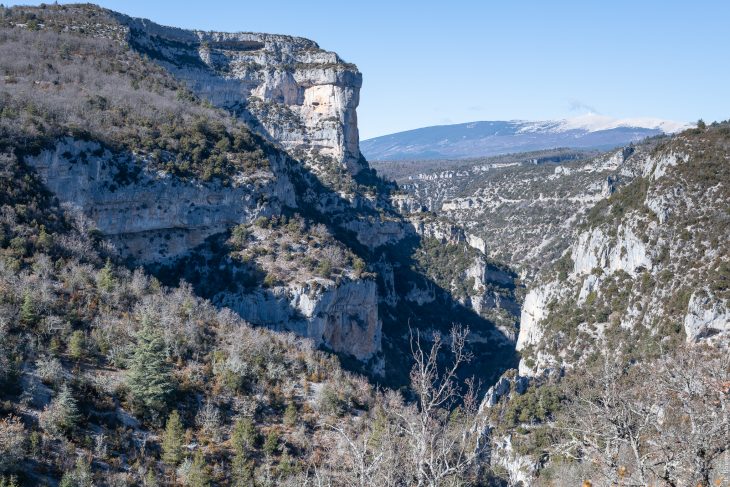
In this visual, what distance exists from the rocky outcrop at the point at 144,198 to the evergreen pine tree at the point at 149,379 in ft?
76.3

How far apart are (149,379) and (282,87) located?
6400 centimetres

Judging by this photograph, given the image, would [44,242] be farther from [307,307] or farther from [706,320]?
[706,320]

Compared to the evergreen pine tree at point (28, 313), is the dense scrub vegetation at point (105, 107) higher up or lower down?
higher up

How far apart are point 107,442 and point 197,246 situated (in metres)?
30.3

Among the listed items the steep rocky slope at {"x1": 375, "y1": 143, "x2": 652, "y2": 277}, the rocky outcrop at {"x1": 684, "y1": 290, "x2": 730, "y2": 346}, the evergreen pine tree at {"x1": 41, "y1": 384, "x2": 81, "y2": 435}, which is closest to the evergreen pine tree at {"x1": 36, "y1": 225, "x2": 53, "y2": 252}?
the evergreen pine tree at {"x1": 41, "y1": 384, "x2": 81, "y2": 435}

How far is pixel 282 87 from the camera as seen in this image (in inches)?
3132

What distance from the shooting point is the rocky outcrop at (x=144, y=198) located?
4128cm

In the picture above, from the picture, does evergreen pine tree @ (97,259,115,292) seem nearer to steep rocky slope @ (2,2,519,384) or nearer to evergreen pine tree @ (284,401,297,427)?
evergreen pine tree @ (284,401,297,427)

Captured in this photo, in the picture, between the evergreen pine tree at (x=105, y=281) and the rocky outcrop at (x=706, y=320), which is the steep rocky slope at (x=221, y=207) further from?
the rocky outcrop at (x=706, y=320)

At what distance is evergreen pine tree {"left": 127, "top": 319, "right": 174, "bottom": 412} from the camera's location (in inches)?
795

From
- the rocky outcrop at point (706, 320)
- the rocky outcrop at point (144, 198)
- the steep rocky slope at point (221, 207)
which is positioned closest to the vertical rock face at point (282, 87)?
the steep rocky slope at point (221, 207)

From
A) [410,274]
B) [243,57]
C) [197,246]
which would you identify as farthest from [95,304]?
[243,57]

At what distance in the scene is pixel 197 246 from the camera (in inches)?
1860

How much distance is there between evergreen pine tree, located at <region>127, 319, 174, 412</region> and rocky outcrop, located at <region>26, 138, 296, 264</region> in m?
23.3
